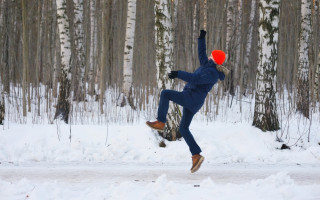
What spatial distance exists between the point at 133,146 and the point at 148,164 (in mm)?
963

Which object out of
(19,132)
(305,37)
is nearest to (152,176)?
(19,132)


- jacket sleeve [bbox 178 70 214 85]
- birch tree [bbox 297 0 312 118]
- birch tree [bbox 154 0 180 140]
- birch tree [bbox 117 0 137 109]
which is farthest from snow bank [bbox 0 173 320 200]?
birch tree [bbox 117 0 137 109]

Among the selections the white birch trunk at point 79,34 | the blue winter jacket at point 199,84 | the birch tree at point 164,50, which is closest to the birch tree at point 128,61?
the white birch trunk at point 79,34

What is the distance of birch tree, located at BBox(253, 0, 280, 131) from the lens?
26.9 feet

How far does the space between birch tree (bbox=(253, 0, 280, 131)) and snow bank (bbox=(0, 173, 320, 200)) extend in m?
3.63

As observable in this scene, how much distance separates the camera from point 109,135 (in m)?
7.62

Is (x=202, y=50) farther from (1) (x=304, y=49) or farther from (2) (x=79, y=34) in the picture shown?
(2) (x=79, y=34)

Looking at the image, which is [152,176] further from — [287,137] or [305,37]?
[305,37]

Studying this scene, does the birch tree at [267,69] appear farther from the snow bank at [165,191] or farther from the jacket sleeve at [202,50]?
the snow bank at [165,191]

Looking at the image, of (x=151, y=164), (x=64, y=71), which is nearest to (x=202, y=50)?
(x=151, y=164)

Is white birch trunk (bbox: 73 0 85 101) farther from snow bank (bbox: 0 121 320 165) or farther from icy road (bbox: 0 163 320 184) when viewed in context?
icy road (bbox: 0 163 320 184)

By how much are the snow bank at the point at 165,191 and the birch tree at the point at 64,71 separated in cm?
564

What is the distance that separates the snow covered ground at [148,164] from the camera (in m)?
4.30

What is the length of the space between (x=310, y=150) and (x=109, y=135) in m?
4.27
